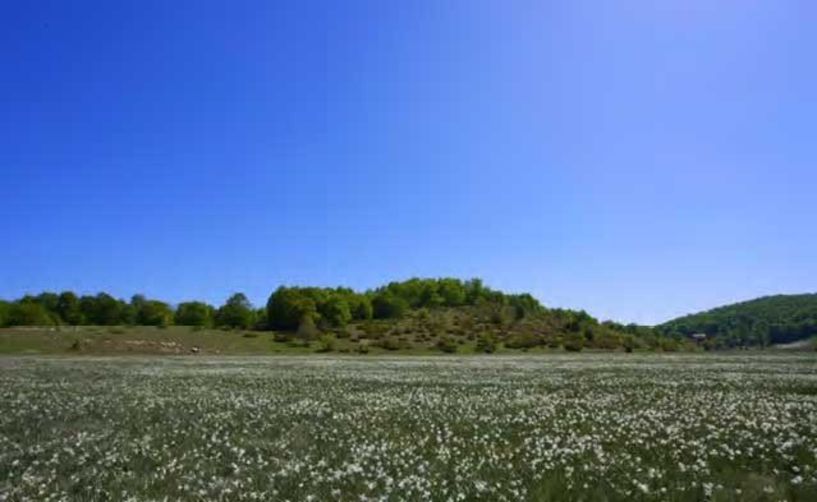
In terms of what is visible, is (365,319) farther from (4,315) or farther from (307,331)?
(4,315)

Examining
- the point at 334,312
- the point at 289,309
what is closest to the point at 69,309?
the point at 289,309

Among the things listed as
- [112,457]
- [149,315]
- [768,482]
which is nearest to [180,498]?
[112,457]

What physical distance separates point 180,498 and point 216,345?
80570 mm

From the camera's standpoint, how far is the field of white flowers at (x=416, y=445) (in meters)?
9.07

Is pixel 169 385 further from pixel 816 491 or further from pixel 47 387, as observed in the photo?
pixel 816 491

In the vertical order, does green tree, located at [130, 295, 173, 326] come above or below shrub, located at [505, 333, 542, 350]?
above

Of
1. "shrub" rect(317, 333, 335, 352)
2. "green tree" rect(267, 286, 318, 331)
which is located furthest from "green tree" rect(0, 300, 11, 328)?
"shrub" rect(317, 333, 335, 352)

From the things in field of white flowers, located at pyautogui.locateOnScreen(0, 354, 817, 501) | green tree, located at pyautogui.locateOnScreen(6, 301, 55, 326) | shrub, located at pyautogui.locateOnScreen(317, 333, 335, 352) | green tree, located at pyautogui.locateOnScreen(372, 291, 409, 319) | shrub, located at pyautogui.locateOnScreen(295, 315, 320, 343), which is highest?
green tree, located at pyautogui.locateOnScreen(372, 291, 409, 319)

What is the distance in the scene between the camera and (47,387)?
25422 millimetres

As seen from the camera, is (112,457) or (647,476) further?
(112,457)

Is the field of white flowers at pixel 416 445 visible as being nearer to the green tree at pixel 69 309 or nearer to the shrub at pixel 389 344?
the shrub at pixel 389 344

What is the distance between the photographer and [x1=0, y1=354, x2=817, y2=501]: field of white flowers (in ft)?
29.8

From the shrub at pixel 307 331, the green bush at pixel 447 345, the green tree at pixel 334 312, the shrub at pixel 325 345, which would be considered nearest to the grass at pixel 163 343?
the shrub at pixel 325 345

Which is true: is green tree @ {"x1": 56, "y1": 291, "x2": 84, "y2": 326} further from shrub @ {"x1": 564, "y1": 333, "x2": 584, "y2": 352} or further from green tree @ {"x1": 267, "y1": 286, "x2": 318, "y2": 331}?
shrub @ {"x1": 564, "y1": 333, "x2": 584, "y2": 352}
